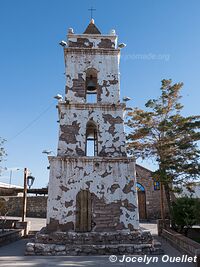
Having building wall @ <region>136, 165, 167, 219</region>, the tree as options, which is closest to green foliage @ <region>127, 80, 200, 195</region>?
the tree

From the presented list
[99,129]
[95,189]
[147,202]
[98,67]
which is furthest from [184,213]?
[147,202]

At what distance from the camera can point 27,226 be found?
44.7 feet

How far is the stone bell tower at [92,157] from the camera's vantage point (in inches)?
351

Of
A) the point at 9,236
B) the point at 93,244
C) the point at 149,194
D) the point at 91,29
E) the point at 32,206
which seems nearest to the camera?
the point at 93,244

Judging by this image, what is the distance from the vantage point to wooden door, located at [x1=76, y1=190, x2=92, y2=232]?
878 centimetres

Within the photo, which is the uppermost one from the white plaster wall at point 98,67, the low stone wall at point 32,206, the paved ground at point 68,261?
the white plaster wall at point 98,67

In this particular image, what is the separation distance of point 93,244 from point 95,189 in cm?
193

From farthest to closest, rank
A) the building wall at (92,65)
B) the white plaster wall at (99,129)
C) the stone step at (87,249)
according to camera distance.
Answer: the building wall at (92,65), the white plaster wall at (99,129), the stone step at (87,249)

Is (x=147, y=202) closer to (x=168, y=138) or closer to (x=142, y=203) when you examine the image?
(x=142, y=203)

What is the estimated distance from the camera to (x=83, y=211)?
8.91m

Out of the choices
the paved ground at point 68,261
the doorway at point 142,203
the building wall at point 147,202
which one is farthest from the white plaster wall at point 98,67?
the doorway at point 142,203

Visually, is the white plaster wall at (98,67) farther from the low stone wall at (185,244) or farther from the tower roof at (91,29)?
the low stone wall at (185,244)

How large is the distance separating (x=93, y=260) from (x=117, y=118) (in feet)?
18.2

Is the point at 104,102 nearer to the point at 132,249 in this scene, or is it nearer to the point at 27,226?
the point at 132,249
